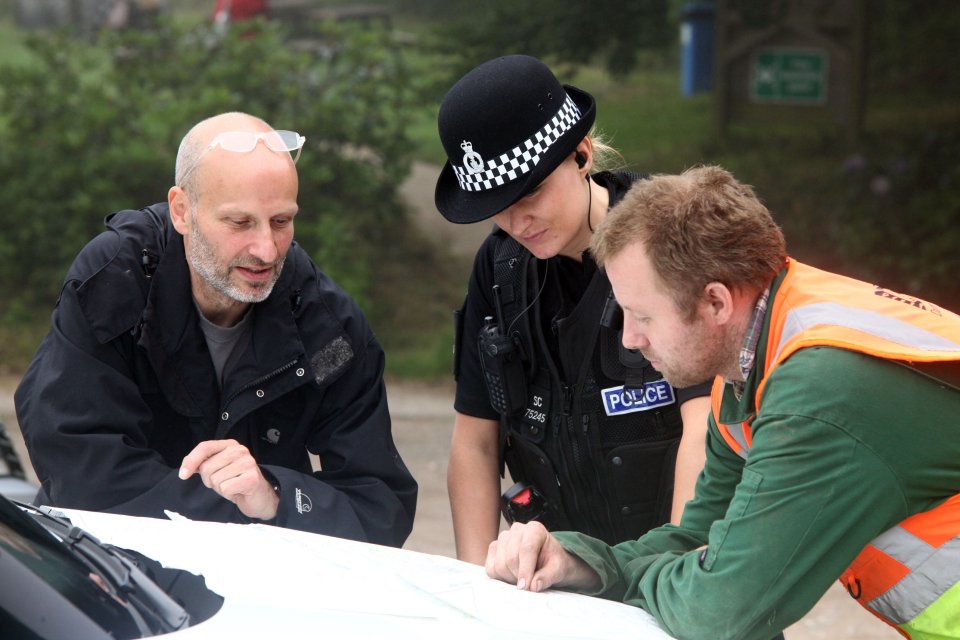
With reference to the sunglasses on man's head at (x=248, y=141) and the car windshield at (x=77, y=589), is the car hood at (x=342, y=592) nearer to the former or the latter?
the car windshield at (x=77, y=589)

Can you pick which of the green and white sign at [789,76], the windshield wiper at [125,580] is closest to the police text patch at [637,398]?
the windshield wiper at [125,580]

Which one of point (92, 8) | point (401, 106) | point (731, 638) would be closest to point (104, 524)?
point (731, 638)

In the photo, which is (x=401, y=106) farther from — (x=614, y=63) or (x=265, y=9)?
(x=265, y=9)

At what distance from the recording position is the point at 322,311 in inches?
118

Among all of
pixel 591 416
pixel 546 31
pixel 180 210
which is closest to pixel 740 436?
pixel 591 416

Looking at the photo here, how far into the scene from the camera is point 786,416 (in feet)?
6.23

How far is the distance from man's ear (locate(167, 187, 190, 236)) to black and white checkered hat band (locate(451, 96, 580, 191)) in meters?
0.70

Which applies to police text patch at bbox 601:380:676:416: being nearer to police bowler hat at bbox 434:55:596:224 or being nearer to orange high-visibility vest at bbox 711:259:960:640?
police bowler hat at bbox 434:55:596:224

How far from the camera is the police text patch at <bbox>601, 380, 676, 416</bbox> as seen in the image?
275 centimetres

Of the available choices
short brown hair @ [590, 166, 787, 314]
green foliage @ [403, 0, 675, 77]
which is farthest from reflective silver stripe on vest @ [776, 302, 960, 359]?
A: green foliage @ [403, 0, 675, 77]

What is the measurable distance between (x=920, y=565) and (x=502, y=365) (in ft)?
3.79

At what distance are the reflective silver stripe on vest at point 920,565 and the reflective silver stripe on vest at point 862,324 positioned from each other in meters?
0.29

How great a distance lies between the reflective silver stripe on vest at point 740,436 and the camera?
7.36 ft

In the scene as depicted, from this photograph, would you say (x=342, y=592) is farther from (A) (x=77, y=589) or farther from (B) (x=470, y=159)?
(B) (x=470, y=159)
